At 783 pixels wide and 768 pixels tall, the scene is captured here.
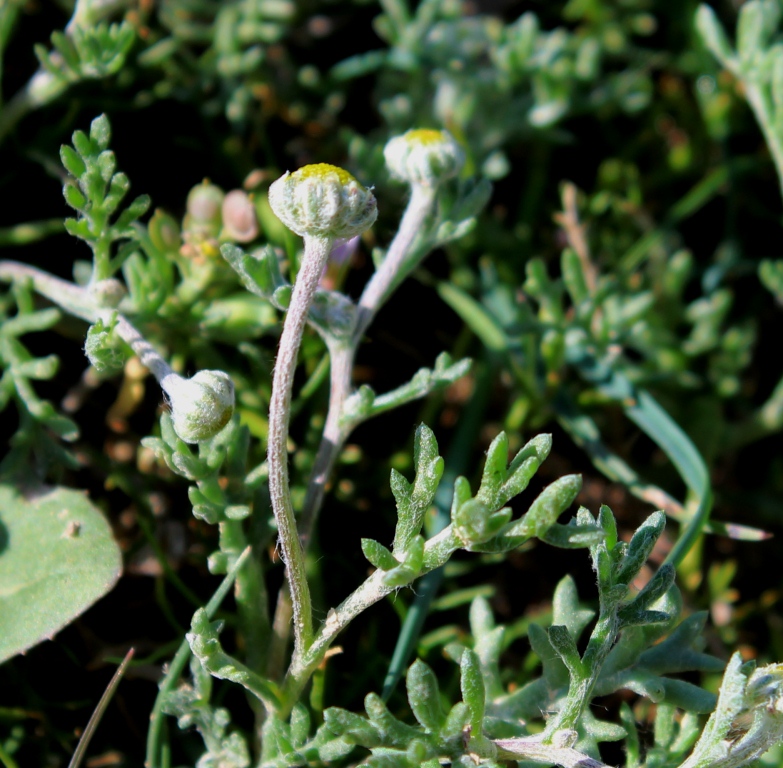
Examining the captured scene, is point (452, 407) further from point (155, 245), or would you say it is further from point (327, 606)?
point (155, 245)

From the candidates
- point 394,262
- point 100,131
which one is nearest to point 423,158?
point 394,262

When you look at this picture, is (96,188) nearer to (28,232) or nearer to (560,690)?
(28,232)

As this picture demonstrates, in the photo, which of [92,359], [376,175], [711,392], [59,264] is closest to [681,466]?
[711,392]

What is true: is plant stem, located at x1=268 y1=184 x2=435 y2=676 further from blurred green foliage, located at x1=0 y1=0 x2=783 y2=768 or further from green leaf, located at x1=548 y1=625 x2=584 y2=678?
green leaf, located at x1=548 y1=625 x2=584 y2=678

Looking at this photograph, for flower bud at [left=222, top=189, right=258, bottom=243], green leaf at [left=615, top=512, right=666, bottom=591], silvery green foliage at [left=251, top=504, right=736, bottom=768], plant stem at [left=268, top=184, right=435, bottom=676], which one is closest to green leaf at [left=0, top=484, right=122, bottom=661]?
plant stem at [left=268, top=184, right=435, bottom=676]

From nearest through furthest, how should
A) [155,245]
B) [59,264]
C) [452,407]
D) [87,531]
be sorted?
[87,531]
[155,245]
[59,264]
[452,407]
